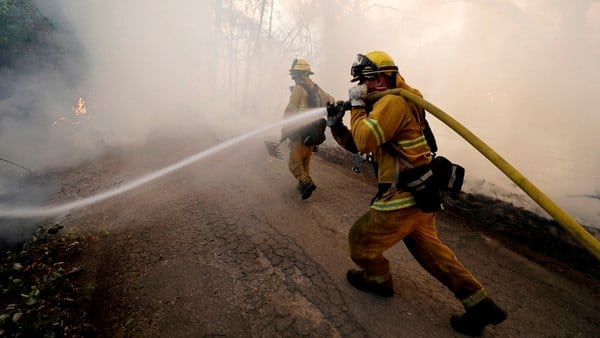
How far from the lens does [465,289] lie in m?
2.27

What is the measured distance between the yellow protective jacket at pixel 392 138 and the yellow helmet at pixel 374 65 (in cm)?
29

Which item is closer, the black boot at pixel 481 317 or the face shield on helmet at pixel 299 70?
the black boot at pixel 481 317

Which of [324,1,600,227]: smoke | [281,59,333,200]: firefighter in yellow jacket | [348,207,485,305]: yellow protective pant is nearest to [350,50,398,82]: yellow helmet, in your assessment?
[348,207,485,305]: yellow protective pant

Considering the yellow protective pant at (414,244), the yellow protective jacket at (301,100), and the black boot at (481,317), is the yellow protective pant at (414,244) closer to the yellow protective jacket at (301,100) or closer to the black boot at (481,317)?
the black boot at (481,317)

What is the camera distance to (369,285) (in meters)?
2.69

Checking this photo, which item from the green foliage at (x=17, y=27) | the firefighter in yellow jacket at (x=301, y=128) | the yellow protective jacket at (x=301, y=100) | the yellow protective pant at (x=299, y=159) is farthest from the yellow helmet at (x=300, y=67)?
the green foliage at (x=17, y=27)

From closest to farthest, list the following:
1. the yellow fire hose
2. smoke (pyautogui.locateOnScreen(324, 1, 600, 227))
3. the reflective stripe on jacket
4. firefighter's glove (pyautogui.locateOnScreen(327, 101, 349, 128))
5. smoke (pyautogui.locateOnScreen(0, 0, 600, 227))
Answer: the yellow fire hose, the reflective stripe on jacket, firefighter's glove (pyautogui.locateOnScreen(327, 101, 349, 128)), smoke (pyautogui.locateOnScreen(324, 1, 600, 227)), smoke (pyautogui.locateOnScreen(0, 0, 600, 227))

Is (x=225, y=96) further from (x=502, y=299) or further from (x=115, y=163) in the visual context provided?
(x=502, y=299)

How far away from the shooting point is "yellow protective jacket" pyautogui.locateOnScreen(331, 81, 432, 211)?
214cm

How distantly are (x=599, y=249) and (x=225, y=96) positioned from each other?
855 inches

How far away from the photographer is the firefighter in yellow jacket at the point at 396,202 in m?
2.18

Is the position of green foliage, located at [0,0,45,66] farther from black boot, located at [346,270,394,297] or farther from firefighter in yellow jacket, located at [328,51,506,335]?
black boot, located at [346,270,394,297]

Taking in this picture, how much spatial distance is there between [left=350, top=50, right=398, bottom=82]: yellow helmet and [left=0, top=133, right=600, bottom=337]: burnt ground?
193 cm

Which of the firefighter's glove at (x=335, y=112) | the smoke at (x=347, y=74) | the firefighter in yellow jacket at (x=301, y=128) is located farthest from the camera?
the smoke at (x=347, y=74)
